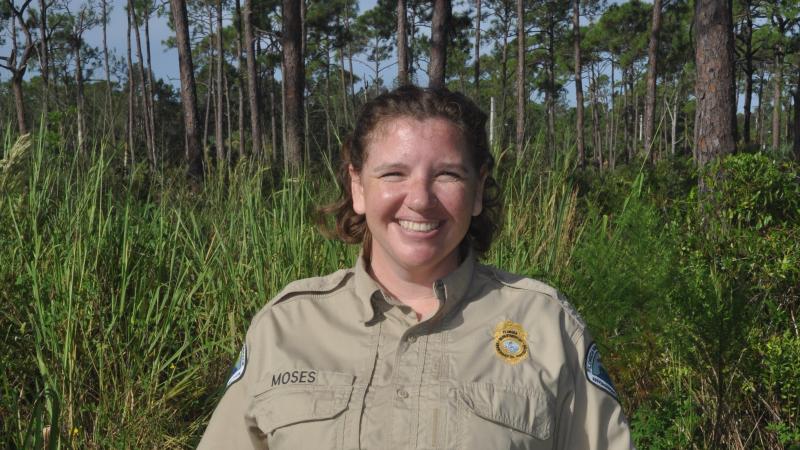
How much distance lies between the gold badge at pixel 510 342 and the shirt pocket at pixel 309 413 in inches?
11.8

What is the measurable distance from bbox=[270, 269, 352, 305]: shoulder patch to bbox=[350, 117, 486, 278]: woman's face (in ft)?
0.49

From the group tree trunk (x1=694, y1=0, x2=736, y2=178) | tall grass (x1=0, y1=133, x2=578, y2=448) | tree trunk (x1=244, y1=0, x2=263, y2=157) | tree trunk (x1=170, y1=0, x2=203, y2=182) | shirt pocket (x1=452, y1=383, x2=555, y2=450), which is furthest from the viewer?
tree trunk (x1=244, y1=0, x2=263, y2=157)

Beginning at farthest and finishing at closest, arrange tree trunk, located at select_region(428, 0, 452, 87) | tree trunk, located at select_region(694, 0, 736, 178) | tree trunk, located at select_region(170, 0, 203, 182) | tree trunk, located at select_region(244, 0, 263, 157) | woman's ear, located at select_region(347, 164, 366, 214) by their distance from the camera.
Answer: tree trunk, located at select_region(244, 0, 263, 157)
tree trunk, located at select_region(170, 0, 203, 182)
tree trunk, located at select_region(428, 0, 452, 87)
tree trunk, located at select_region(694, 0, 736, 178)
woman's ear, located at select_region(347, 164, 366, 214)

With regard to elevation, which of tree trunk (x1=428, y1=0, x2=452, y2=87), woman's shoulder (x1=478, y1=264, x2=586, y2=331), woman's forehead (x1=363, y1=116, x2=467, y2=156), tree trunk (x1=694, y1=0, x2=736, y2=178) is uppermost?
tree trunk (x1=428, y1=0, x2=452, y2=87)

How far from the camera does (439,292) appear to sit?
63.5 inches

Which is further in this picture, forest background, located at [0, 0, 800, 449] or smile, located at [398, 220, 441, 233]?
forest background, located at [0, 0, 800, 449]

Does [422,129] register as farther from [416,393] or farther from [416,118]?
[416,393]

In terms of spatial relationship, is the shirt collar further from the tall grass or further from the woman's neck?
the tall grass

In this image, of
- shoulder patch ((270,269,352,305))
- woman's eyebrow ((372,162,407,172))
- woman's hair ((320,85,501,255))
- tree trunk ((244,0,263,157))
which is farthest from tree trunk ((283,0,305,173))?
woman's eyebrow ((372,162,407,172))

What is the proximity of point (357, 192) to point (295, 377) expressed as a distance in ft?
1.56

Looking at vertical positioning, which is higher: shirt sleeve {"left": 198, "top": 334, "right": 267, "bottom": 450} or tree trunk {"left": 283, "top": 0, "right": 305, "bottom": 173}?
tree trunk {"left": 283, "top": 0, "right": 305, "bottom": 173}

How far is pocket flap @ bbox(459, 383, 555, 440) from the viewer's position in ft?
4.80

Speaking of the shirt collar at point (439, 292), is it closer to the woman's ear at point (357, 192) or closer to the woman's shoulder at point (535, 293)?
the woman's shoulder at point (535, 293)

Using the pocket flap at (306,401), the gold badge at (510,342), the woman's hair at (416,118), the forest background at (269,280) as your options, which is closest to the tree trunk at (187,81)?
the forest background at (269,280)
